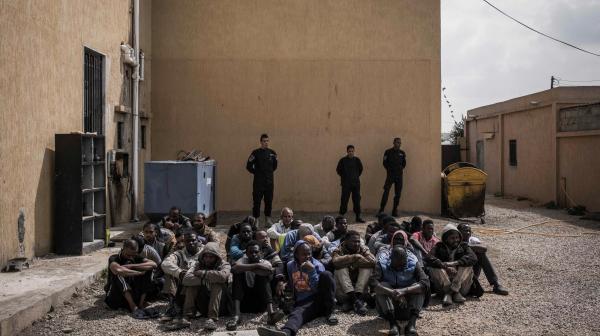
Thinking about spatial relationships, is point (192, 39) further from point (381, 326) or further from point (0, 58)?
point (381, 326)

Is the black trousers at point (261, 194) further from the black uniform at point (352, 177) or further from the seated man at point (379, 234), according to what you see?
the seated man at point (379, 234)

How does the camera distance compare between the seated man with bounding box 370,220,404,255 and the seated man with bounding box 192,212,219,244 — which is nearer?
the seated man with bounding box 370,220,404,255

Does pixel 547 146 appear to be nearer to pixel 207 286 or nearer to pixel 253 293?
pixel 253 293

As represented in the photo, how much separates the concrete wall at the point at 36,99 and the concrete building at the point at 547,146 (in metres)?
12.7

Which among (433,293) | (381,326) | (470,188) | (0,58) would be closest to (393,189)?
(470,188)

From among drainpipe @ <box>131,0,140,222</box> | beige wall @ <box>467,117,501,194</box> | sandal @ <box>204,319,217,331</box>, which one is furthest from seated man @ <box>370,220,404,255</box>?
beige wall @ <box>467,117,501,194</box>

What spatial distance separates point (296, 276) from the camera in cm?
696

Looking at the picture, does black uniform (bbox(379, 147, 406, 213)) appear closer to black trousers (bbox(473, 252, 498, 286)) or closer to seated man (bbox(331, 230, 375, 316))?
black trousers (bbox(473, 252, 498, 286))

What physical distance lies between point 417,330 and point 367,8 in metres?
10.2

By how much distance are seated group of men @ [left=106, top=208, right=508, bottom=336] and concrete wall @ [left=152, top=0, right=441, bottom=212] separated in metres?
6.80

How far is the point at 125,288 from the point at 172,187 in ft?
14.3

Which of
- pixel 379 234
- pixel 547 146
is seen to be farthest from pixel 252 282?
pixel 547 146

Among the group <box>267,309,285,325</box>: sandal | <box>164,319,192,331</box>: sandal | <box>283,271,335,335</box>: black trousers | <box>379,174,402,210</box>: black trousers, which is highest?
<box>379,174,402,210</box>: black trousers

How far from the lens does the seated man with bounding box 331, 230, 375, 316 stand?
23.6 ft
